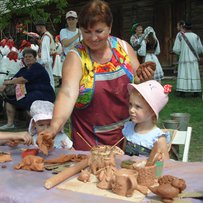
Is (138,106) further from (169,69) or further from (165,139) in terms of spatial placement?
(169,69)

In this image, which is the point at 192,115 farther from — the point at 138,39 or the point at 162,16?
the point at 162,16

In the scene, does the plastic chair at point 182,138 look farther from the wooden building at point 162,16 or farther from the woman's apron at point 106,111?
the wooden building at point 162,16

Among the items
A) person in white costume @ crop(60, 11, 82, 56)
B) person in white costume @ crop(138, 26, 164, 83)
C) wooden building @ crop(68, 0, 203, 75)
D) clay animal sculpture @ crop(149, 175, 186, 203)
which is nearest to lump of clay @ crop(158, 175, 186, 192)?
clay animal sculpture @ crop(149, 175, 186, 203)

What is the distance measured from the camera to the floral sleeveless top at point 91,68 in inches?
109

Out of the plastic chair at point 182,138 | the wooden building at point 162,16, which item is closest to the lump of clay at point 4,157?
the plastic chair at point 182,138

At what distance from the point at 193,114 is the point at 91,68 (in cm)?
485

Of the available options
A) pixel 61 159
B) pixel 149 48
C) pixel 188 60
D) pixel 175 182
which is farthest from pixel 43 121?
pixel 149 48

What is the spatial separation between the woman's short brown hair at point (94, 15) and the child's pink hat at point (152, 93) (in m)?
0.48

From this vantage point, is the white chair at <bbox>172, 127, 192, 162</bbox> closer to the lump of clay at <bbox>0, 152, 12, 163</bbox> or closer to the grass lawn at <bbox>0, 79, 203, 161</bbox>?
the lump of clay at <bbox>0, 152, 12, 163</bbox>

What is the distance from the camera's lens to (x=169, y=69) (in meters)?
14.0

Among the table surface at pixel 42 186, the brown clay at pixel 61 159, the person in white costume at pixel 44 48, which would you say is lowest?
the table surface at pixel 42 186

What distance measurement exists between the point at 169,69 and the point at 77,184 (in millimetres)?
12477

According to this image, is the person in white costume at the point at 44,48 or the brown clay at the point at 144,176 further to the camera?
the person in white costume at the point at 44,48

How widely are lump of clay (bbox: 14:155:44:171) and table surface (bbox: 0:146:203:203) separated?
29mm
